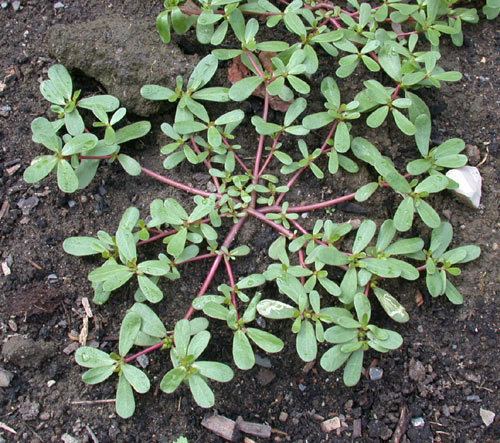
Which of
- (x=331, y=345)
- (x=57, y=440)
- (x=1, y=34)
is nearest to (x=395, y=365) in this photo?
(x=331, y=345)

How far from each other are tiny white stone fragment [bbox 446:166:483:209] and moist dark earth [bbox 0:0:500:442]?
1.9 inches

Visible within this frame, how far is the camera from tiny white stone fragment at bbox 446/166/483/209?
2.32 m

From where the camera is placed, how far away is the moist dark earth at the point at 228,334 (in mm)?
2105

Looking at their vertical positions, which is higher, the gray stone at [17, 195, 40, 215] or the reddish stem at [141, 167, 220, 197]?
the gray stone at [17, 195, 40, 215]

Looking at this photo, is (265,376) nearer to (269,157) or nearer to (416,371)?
(416,371)

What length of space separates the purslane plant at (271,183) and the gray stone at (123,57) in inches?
3.2

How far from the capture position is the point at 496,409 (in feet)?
6.99

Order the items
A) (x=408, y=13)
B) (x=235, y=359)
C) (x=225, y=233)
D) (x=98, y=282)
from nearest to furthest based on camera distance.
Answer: (x=235, y=359) < (x=98, y=282) < (x=225, y=233) < (x=408, y=13)

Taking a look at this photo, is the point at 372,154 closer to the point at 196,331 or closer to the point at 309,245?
the point at 309,245

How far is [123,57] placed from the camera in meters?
2.47

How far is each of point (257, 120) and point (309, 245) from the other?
47cm

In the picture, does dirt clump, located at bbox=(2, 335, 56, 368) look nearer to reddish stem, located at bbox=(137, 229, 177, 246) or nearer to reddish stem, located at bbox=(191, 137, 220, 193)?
reddish stem, located at bbox=(137, 229, 177, 246)

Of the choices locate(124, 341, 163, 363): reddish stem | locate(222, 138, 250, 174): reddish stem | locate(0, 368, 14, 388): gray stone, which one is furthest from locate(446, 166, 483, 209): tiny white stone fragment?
locate(0, 368, 14, 388): gray stone

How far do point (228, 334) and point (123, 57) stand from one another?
1070 mm
